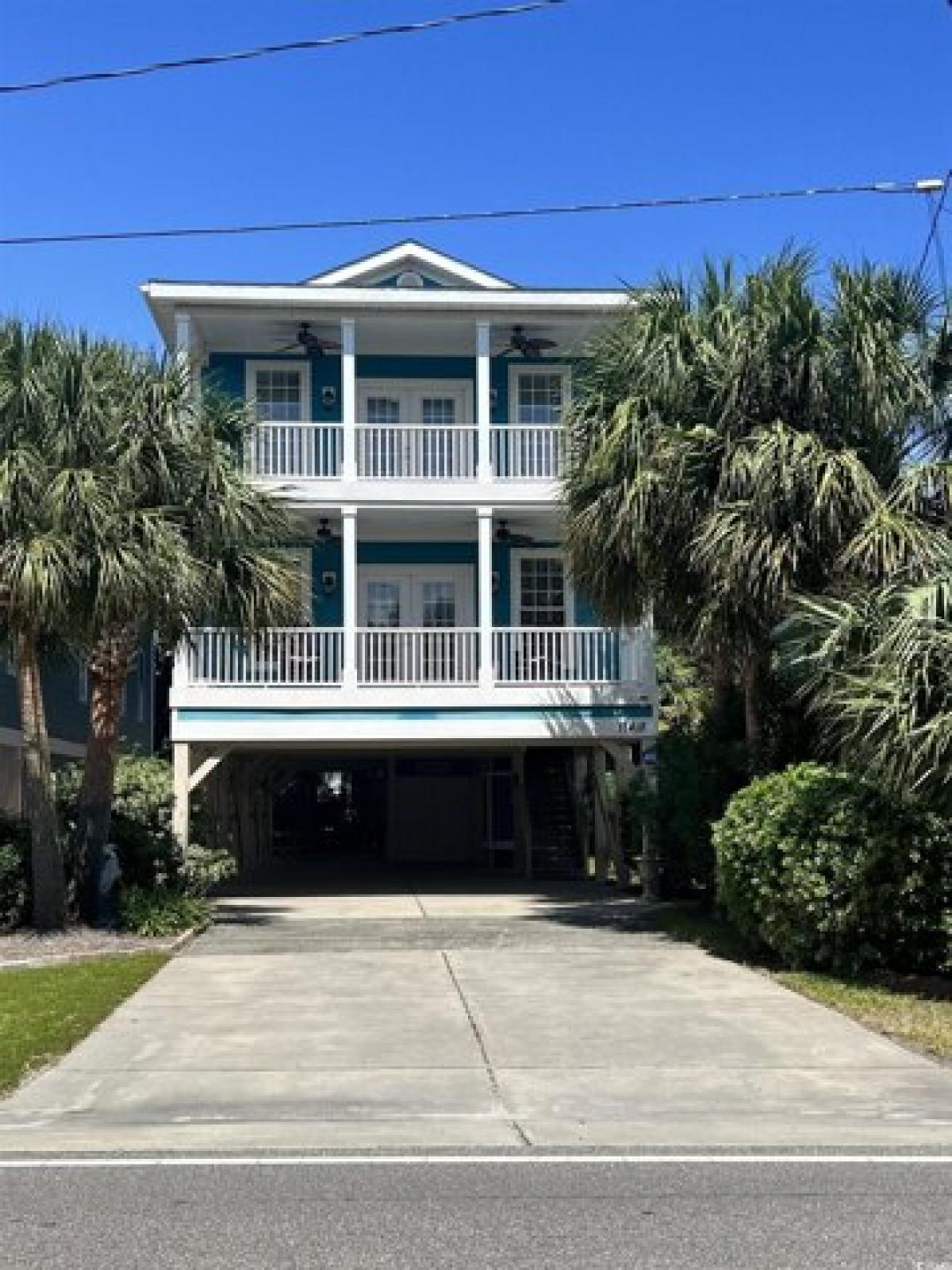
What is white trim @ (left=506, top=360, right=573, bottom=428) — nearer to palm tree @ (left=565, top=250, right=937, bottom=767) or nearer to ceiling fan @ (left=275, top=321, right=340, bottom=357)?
ceiling fan @ (left=275, top=321, right=340, bottom=357)

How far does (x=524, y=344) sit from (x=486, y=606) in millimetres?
4925

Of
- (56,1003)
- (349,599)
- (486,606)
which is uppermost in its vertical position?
(349,599)

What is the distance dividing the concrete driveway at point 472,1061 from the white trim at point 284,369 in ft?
36.6

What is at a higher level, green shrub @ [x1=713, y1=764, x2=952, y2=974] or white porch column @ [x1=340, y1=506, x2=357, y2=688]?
white porch column @ [x1=340, y1=506, x2=357, y2=688]

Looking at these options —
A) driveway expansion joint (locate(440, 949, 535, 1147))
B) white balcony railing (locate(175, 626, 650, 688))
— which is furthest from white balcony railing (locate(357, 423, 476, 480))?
driveway expansion joint (locate(440, 949, 535, 1147))

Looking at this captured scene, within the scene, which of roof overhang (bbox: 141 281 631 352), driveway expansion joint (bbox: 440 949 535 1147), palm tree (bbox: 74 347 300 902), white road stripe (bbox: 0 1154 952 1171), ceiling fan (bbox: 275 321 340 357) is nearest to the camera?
white road stripe (bbox: 0 1154 952 1171)

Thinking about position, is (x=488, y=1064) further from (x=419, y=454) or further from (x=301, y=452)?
(x=301, y=452)

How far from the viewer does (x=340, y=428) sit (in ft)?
71.9

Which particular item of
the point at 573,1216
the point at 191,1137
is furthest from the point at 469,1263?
the point at 191,1137

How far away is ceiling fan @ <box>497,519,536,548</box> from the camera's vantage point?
23.5 m

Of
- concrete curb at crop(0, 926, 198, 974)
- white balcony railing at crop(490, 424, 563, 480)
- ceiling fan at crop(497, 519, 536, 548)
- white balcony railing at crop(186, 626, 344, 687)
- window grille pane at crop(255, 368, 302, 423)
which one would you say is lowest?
concrete curb at crop(0, 926, 198, 974)

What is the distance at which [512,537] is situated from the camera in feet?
78.1

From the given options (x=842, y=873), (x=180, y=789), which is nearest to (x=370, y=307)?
(x=180, y=789)

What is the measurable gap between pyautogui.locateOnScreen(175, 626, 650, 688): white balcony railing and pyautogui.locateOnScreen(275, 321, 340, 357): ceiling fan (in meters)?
5.02
